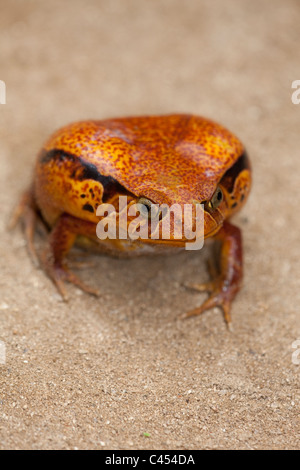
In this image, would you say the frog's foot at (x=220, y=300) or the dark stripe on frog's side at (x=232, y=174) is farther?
the frog's foot at (x=220, y=300)

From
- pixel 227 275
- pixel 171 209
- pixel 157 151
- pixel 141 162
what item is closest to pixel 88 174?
pixel 141 162

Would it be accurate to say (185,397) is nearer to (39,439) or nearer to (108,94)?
(39,439)

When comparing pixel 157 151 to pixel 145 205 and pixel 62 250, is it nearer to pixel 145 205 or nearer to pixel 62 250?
pixel 145 205

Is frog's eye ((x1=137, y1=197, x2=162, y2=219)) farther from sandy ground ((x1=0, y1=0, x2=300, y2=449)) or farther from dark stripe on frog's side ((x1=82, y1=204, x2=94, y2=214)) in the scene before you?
sandy ground ((x1=0, y1=0, x2=300, y2=449))

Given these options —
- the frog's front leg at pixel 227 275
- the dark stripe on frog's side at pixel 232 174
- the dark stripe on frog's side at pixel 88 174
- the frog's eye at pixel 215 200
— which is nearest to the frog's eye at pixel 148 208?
the dark stripe on frog's side at pixel 88 174

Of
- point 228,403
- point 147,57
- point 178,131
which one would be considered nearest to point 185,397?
point 228,403

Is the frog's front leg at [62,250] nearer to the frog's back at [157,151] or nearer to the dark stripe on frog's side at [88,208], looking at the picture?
the dark stripe on frog's side at [88,208]
